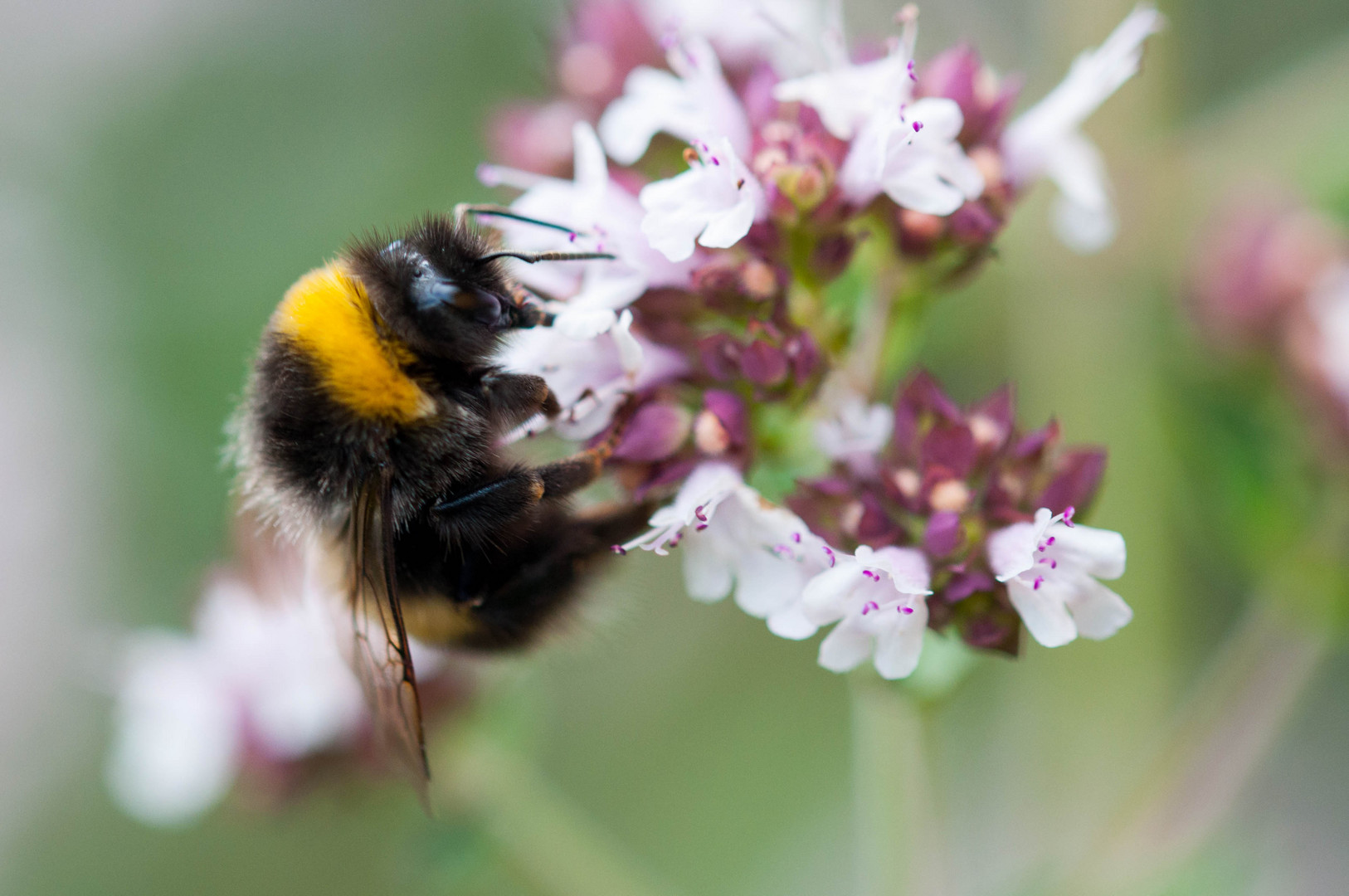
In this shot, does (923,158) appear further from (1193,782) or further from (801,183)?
(1193,782)

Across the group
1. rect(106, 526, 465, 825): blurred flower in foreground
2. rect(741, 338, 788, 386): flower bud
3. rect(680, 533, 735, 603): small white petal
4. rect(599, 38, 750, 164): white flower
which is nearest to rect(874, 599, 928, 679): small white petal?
rect(680, 533, 735, 603): small white petal

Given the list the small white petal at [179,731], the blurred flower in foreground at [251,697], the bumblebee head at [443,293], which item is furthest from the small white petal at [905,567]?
the small white petal at [179,731]

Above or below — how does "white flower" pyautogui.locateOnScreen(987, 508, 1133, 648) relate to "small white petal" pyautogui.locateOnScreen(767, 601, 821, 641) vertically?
above

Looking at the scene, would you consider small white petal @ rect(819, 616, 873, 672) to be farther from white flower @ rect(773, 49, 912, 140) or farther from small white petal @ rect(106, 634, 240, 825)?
small white petal @ rect(106, 634, 240, 825)

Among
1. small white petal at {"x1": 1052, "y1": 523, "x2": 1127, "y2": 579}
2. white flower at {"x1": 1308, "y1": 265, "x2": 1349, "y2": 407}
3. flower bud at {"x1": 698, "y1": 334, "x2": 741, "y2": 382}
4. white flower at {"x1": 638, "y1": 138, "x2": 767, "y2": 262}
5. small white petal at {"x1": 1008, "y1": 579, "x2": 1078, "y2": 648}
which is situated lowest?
small white petal at {"x1": 1008, "y1": 579, "x2": 1078, "y2": 648}

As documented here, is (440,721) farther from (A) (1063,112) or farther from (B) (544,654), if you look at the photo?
(A) (1063,112)

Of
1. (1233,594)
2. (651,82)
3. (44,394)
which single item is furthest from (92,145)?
(1233,594)
